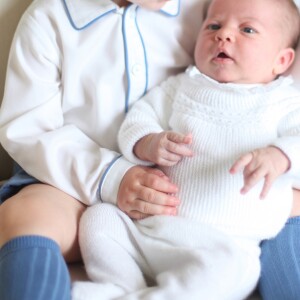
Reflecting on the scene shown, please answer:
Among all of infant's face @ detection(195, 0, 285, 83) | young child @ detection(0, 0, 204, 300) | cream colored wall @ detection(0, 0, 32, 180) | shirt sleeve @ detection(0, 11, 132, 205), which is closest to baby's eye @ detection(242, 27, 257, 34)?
infant's face @ detection(195, 0, 285, 83)

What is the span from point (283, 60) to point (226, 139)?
0.66 feet

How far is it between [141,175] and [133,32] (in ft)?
0.84

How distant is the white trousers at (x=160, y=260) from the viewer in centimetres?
70

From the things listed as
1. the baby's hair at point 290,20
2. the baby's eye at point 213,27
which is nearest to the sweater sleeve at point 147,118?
the baby's eye at point 213,27

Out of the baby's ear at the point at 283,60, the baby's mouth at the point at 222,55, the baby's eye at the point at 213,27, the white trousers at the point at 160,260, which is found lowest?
the white trousers at the point at 160,260

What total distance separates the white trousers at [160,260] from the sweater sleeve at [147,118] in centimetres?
11

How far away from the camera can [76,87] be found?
92cm

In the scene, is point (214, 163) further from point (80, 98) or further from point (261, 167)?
point (80, 98)

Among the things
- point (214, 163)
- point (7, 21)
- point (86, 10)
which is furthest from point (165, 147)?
point (7, 21)

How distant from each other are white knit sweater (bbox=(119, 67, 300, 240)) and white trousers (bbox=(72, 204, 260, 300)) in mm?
39

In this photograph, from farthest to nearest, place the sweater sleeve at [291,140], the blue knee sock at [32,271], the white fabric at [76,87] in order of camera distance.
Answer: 1. the white fabric at [76,87]
2. the sweater sleeve at [291,140]
3. the blue knee sock at [32,271]

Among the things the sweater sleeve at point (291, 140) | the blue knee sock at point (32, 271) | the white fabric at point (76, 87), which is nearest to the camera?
the blue knee sock at point (32, 271)

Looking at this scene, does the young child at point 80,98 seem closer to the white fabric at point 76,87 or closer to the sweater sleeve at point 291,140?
the white fabric at point 76,87

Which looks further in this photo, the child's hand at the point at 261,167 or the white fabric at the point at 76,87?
the white fabric at the point at 76,87
